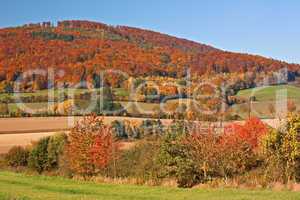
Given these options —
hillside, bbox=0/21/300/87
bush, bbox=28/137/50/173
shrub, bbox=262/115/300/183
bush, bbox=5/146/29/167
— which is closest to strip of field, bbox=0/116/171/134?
bush, bbox=5/146/29/167

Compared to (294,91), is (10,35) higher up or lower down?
higher up

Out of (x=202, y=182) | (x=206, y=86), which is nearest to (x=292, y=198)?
(x=202, y=182)

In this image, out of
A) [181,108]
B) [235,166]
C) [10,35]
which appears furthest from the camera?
[10,35]

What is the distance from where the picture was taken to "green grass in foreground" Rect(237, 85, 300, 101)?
90.5m

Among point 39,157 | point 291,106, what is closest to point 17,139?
point 39,157

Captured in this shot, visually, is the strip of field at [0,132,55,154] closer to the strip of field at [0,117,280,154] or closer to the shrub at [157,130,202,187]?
the strip of field at [0,117,280,154]

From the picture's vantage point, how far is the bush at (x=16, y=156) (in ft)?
219

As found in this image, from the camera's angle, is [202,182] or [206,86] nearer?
[202,182]

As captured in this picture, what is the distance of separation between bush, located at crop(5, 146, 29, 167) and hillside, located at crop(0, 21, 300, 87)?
21507 mm

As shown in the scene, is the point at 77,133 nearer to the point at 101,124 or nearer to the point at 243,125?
the point at 101,124

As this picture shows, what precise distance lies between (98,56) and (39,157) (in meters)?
47.9

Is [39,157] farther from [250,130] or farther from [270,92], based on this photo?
[270,92]

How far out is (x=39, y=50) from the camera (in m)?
106

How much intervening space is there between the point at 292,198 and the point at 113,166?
3273cm
